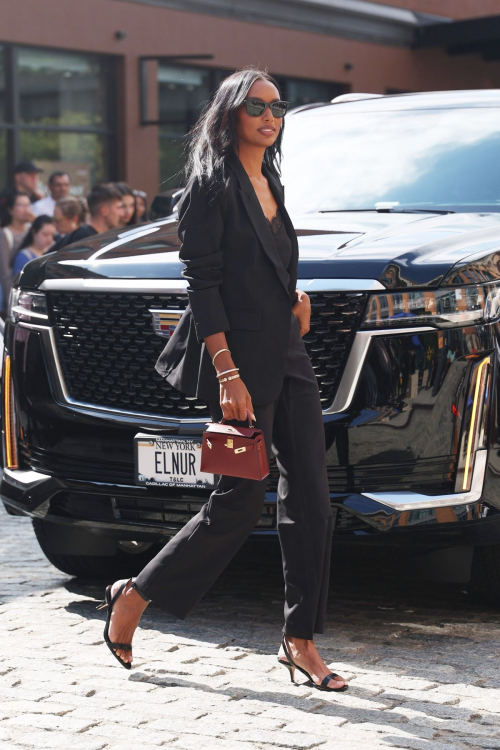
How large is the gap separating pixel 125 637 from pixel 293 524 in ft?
2.11

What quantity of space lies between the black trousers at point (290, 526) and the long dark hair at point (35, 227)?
668cm

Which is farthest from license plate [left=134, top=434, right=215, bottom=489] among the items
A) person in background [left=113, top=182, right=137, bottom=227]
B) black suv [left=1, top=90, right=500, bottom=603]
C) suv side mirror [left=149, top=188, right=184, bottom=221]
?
person in background [left=113, top=182, right=137, bottom=227]

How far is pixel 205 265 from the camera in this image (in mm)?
3771

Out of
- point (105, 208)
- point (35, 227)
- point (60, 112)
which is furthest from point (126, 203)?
point (60, 112)

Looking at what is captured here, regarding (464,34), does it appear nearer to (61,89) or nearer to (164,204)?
(61,89)

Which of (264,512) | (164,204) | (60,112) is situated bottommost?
(264,512)

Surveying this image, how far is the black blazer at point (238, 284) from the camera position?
12.4ft

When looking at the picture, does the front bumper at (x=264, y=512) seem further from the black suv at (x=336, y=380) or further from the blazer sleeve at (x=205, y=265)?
the blazer sleeve at (x=205, y=265)

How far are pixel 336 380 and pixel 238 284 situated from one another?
0.68m

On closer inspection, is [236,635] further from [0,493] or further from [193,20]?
[193,20]

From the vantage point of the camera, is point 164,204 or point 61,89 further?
point 61,89

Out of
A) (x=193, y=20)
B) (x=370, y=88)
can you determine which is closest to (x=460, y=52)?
(x=370, y=88)

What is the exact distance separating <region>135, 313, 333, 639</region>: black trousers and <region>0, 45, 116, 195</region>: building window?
41.4 ft

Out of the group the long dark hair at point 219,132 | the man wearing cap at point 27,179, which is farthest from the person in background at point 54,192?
the long dark hair at point 219,132
